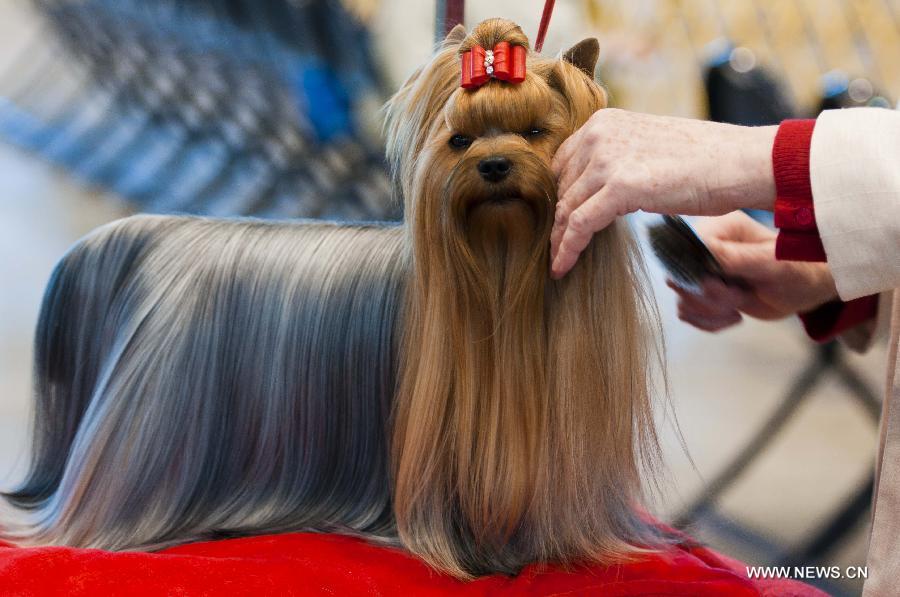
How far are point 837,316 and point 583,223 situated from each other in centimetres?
90

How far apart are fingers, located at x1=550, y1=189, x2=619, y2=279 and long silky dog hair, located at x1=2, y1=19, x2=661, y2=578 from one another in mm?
62

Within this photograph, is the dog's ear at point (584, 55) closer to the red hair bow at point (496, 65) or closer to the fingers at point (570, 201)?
the red hair bow at point (496, 65)

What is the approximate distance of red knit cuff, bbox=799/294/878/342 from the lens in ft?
5.36

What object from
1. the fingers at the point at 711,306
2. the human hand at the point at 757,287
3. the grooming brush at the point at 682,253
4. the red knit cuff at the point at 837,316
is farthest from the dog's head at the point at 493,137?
the red knit cuff at the point at 837,316

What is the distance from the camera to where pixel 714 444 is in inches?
90.2

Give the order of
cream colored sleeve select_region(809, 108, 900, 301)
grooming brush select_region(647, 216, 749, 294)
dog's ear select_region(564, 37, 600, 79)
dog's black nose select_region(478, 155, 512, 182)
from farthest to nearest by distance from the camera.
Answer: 1. grooming brush select_region(647, 216, 749, 294)
2. dog's ear select_region(564, 37, 600, 79)
3. dog's black nose select_region(478, 155, 512, 182)
4. cream colored sleeve select_region(809, 108, 900, 301)

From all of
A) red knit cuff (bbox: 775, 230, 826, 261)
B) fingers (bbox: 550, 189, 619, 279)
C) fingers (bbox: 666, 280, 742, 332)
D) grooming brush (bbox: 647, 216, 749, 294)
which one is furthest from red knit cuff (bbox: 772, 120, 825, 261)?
fingers (bbox: 666, 280, 742, 332)

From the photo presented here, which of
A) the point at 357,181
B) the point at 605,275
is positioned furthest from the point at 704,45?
the point at 605,275

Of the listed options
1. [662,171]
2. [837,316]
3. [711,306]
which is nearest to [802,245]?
[662,171]

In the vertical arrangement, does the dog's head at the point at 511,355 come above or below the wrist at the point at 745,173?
below

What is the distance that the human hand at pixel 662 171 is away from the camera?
103 centimetres

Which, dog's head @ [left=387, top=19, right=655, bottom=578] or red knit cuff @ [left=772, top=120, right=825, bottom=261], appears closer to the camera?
red knit cuff @ [left=772, top=120, right=825, bottom=261]

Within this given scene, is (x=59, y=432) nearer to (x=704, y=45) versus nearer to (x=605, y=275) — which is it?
(x=605, y=275)

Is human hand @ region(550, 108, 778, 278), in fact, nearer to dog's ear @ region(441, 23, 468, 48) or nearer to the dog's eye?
the dog's eye
